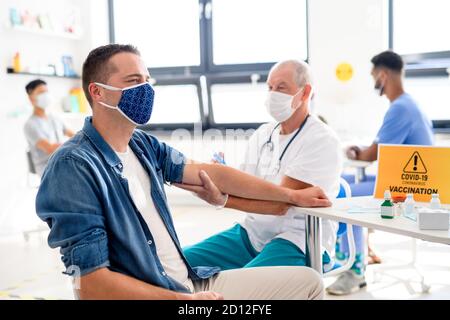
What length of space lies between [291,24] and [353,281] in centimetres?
333

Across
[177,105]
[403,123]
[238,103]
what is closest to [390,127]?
[403,123]

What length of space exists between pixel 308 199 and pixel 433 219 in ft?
1.49

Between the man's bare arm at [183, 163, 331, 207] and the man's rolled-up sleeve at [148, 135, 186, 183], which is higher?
the man's rolled-up sleeve at [148, 135, 186, 183]

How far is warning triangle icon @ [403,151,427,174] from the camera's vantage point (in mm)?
1790

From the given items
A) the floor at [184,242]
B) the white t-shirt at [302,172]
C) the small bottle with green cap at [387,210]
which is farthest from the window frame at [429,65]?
the small bottle with green cap at [387,210]

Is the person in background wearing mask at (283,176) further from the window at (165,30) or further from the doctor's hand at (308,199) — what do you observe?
the window at (165,30)

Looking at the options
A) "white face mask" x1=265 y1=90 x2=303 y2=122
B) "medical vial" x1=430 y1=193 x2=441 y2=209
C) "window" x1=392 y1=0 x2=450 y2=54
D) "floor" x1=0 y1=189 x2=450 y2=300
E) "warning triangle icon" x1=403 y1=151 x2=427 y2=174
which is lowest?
"floor" x1=0 y1=189 x2=450 y2=300

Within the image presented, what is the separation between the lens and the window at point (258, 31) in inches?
218

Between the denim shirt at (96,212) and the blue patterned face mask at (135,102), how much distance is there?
0.29ft

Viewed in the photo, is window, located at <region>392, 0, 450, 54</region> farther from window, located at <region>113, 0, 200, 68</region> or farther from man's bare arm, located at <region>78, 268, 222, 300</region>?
man's bare arm, located at <region>78, 268, 222, 300</region>

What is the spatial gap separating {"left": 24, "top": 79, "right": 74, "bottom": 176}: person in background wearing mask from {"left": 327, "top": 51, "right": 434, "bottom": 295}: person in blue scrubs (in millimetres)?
2375

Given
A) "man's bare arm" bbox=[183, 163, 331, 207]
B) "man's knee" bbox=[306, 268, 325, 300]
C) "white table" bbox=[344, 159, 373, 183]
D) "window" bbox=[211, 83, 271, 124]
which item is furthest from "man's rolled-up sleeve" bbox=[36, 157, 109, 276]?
"window" bbox=[211, 83, 271, 124]

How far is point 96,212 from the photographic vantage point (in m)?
1.27

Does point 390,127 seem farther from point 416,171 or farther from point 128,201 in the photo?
point 128,201
